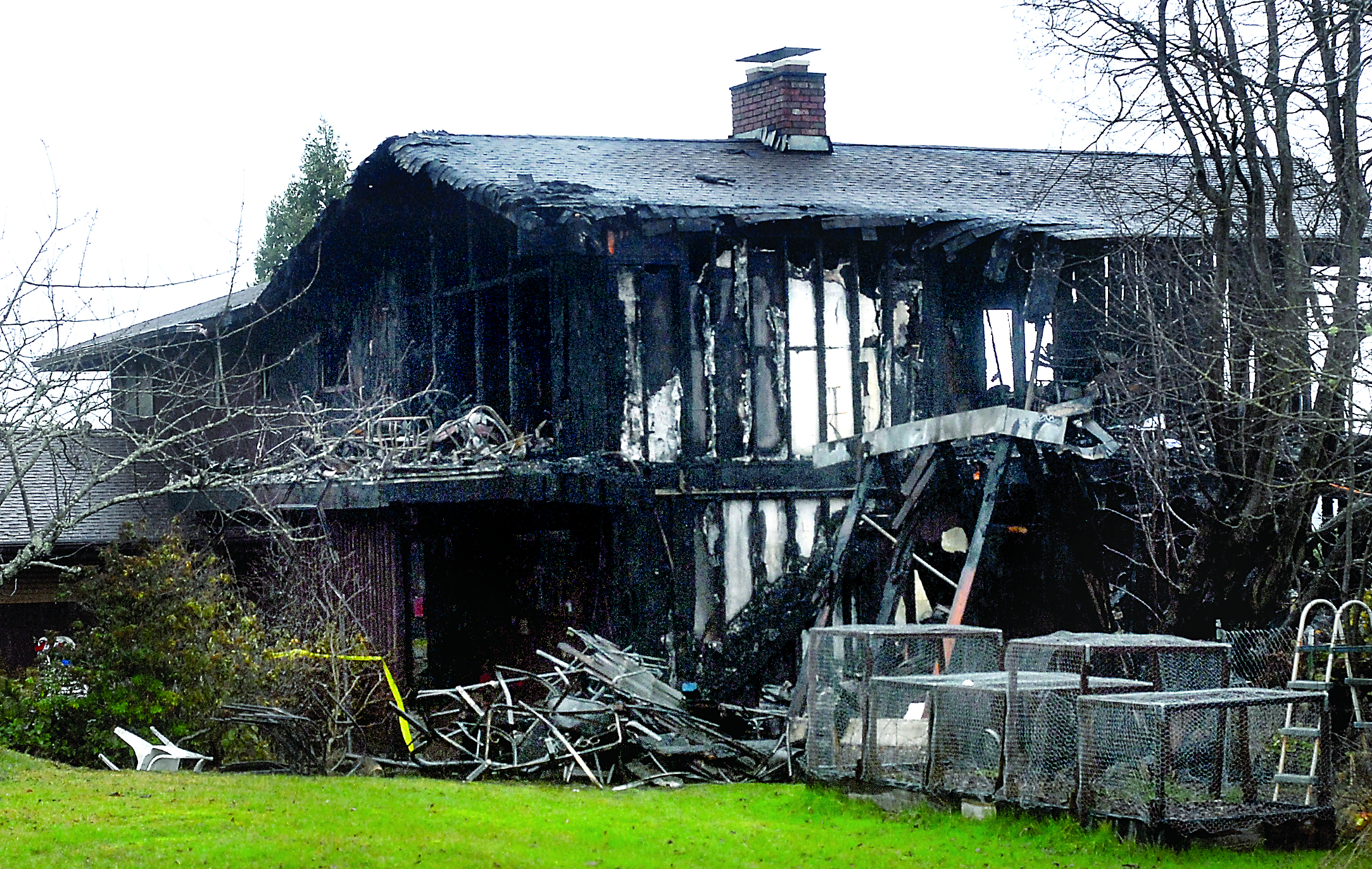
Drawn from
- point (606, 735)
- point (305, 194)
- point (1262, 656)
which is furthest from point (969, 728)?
point (305, 194)

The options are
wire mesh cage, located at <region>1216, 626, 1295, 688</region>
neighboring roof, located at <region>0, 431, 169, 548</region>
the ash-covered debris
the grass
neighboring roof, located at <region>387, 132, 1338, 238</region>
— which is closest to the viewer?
the grass

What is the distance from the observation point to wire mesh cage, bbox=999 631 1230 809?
11414 millimetres

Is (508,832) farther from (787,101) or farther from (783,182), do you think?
(787,101)

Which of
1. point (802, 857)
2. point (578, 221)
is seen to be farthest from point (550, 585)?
point (802, 857)

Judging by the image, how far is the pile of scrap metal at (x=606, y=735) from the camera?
14719 millimetres

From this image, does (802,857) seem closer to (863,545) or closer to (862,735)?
(862,735)

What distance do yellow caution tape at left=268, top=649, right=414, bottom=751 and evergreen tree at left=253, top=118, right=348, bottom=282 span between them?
34529 millimetres

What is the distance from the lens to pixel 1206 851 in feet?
34.7

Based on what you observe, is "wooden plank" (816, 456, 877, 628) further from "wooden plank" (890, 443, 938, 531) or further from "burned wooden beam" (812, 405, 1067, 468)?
"wooden plank" (890, 443, 938, 531)

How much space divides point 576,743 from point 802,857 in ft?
14.5

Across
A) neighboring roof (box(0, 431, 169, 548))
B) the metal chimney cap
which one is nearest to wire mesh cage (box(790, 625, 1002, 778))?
the metal chimney cap

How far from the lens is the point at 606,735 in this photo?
1485cm

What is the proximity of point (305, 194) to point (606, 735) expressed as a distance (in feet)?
133

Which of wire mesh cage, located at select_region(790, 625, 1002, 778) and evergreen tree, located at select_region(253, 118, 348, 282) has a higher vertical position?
evergreen tree, located at select_region(253, 118, 348, 282)
